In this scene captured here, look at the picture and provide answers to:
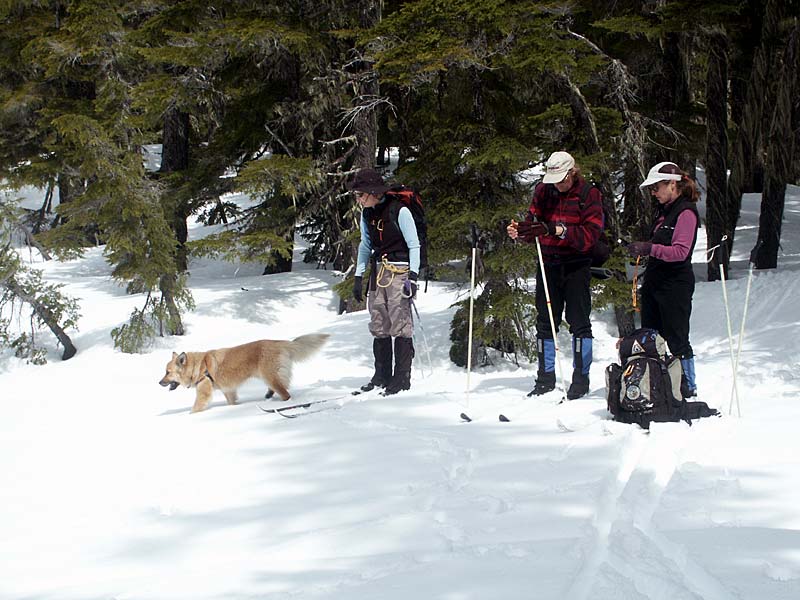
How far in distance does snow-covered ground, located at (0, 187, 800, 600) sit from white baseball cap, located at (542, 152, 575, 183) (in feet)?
6.39

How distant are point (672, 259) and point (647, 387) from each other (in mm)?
1057

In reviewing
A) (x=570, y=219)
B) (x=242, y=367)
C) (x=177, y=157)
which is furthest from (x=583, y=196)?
(x=177, y=157)

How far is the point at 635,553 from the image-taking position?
3.21m

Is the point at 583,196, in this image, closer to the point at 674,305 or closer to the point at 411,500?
the point at 674,305

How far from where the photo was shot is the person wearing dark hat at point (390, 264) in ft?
23.4

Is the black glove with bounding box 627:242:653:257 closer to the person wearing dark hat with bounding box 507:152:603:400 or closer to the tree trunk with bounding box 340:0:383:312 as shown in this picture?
the person wearing dark hat with bounding box 507:152:603:400

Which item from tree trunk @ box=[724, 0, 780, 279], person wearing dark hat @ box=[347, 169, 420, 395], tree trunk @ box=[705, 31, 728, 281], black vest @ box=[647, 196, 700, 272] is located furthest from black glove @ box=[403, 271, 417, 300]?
tree trunk @ box=[705, 31, 728, 281]

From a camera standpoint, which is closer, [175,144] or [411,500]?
[411,500]

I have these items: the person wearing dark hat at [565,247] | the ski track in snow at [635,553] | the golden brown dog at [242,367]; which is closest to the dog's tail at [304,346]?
the golden brown dog at [242,367]

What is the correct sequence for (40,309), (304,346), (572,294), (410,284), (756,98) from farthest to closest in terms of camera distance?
(40,309) → (756,98) → (304,346) → (410,284) → (572,294)

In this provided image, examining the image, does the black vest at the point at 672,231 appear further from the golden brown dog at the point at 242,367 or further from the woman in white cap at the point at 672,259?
→ the golden brown dog at the point at 242,367

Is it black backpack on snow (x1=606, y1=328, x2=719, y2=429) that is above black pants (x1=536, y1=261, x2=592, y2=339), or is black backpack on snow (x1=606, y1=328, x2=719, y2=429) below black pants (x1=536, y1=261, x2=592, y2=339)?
below

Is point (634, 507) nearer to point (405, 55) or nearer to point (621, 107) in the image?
point (405, 55)

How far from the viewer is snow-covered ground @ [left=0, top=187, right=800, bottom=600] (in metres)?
3.15
